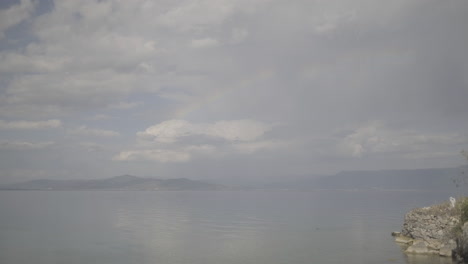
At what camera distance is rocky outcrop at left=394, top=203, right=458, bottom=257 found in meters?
54.1

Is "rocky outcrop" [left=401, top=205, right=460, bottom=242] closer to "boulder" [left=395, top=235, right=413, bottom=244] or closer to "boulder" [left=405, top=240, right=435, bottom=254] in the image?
"boulder" [left=395, top=235, right=413, bottom=244]

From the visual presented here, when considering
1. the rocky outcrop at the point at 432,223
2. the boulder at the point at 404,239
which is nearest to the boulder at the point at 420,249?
the rocky outcrop at the point at 432,223

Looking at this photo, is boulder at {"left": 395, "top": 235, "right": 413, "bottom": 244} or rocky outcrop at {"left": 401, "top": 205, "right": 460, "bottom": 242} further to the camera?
boulder at {"left": 395, "top": 235, "right": 413, "bottom": 244}

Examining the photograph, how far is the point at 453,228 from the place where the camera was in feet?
179

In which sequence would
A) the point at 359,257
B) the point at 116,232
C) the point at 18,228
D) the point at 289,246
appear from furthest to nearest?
the point at 18,228
the point at 116,232
the point at 289,246
the point at 359,257

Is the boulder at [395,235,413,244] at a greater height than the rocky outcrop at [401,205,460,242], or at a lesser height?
lesser

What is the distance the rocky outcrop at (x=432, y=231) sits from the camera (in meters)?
54.1

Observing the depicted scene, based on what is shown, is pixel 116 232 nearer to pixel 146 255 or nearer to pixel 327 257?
pixel 146 255

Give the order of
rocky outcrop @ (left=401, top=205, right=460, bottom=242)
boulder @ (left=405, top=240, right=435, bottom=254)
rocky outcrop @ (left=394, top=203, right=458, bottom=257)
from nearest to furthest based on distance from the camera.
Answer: rocky outcrop @ (left=394, top=203, right=458, bottom=257), boulder @ (left=405, top=240, right=435, bottom=254), rocky outcrop @ (left=401, top=205, right=460, bottom=242)

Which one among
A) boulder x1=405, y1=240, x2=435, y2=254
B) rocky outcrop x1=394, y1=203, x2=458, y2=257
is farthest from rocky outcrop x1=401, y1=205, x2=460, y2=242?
boulder x1=405, y1=240, x2=435, y2=254

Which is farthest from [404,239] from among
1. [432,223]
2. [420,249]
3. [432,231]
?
[420,249]

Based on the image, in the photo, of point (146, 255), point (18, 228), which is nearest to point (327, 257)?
point (146, 255)

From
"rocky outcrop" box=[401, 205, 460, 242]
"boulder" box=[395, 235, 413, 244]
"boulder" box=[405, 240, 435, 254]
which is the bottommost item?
"boulder" box=[395, 235, 413, 244]

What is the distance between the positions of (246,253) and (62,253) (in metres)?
29.0
